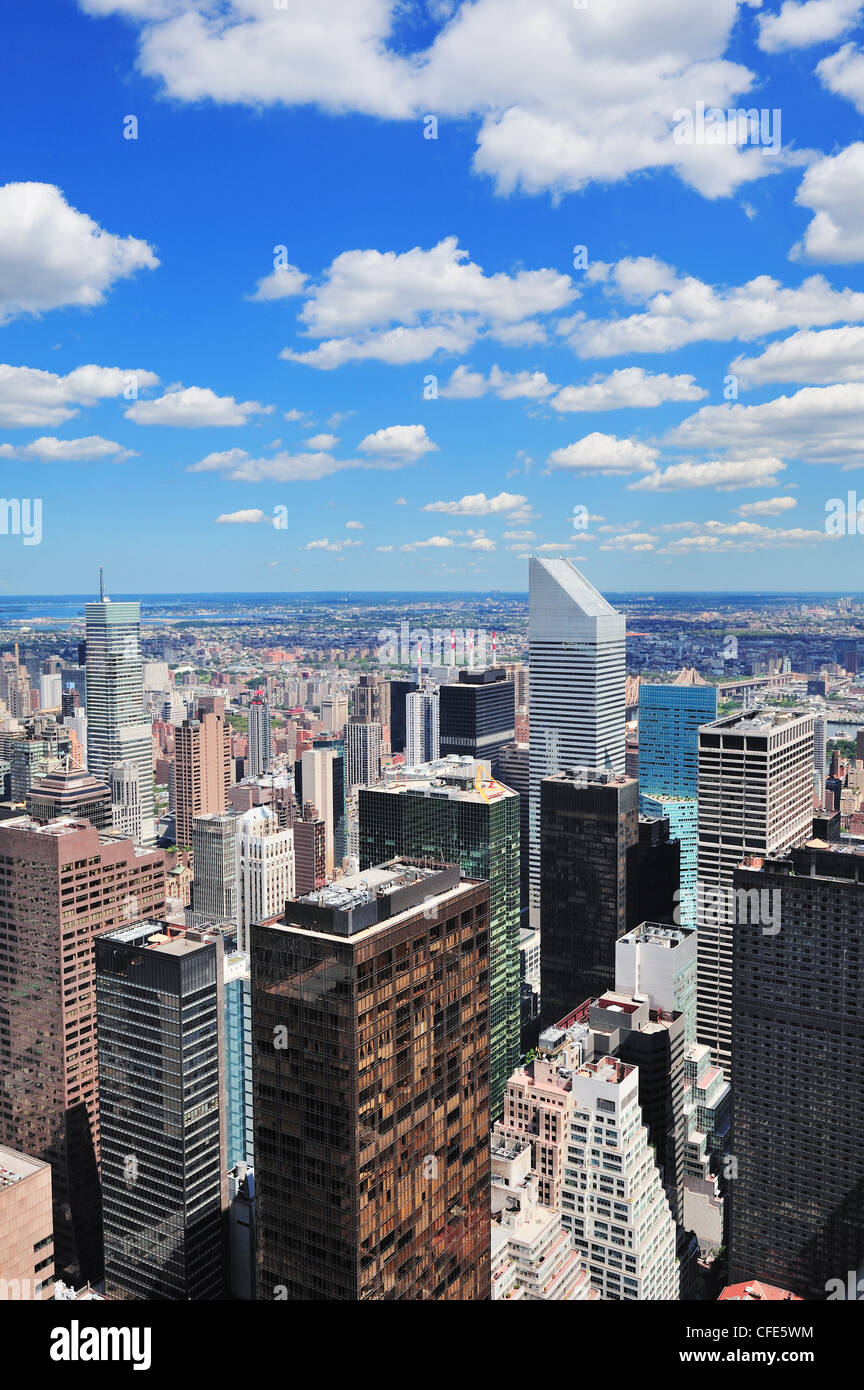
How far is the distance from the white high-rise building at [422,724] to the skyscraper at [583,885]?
13885 mm

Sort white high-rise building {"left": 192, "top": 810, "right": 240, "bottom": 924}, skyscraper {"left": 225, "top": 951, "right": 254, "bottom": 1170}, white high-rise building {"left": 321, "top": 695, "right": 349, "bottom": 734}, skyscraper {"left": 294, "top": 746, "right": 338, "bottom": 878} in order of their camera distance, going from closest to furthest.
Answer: skyscraper {"left": 225, "top": 951, "right": 254, "bottom": 1170} < white high-rise building {"left": 192, "top": 810, "right": 240, "bottom": 924} < skyscraper {"left": 294, "top": 746, "right": 338, "bottom": 878} < white high-rise building {"left": 321, "top": 695, "right": 349, "bottom": 734}

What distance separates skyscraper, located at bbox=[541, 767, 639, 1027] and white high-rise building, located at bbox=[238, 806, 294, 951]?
21.1 ft

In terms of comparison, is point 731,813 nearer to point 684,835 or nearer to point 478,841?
point 684,835

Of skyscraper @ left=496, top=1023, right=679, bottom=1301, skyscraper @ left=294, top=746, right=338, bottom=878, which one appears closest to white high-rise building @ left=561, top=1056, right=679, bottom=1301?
skyscraper @ left=496, top=1023, right=679, bottom=1301

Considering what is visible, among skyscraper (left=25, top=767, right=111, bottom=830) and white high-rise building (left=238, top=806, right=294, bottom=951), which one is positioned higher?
skyscraper (left=25, top=767, right=111, bottom=830)

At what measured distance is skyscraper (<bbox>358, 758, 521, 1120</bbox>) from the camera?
63.6 ft

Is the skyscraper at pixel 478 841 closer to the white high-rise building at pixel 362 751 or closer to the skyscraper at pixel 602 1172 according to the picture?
the skyscraper at pixel 602 1172

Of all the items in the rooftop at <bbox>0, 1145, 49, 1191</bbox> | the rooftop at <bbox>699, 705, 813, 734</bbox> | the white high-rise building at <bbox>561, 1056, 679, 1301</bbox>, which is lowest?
the white high-rise building at <bbox>561, 1056, 679, 1301</bbox>

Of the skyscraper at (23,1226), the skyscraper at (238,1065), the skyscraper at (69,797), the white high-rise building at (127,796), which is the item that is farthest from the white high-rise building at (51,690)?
the skyscraper at (23,1226)

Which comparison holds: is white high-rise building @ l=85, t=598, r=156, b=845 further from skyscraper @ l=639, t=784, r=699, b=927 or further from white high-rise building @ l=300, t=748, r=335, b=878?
skyscraper @ l=639, t=784, r=699, b=927

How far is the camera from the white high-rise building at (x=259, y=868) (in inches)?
945

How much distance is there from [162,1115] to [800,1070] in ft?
29.1

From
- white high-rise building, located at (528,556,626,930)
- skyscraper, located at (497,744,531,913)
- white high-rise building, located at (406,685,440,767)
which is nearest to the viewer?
skyscraper, located at (497,744,531,913)
